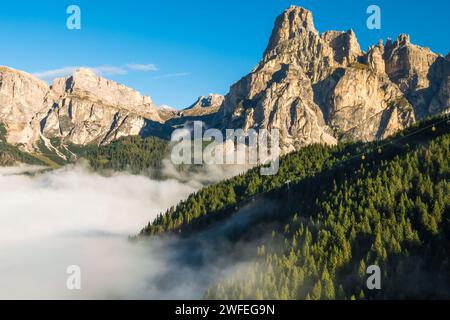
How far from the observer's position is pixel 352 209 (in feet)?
637

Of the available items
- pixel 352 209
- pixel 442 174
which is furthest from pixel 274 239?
pixel 442 174

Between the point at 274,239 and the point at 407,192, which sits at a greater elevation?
the point at 407,192
